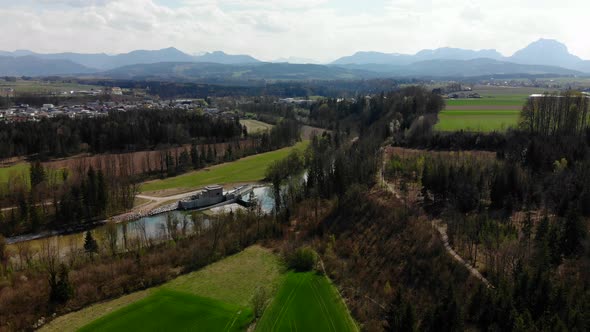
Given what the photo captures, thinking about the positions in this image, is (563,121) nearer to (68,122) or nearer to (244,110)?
(68,122)

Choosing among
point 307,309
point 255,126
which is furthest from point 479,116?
point 307,309

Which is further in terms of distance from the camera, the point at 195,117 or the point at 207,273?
the point at 195,117

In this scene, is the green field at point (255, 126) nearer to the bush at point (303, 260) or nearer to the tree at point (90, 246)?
the tree at point (90, 246)

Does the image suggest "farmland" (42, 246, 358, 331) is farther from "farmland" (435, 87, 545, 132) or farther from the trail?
"farmland" (435, 87, 545, 132)

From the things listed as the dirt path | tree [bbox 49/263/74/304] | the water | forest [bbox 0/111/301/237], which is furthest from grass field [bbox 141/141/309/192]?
the dirt path

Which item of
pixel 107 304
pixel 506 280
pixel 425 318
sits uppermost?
pixel 506 280

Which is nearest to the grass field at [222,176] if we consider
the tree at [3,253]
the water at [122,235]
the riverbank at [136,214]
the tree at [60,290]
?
the riverbank at [136,214]

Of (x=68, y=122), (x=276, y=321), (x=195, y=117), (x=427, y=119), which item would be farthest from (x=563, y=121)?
(x=68, y=122)

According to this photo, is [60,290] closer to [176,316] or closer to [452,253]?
[176,316]
